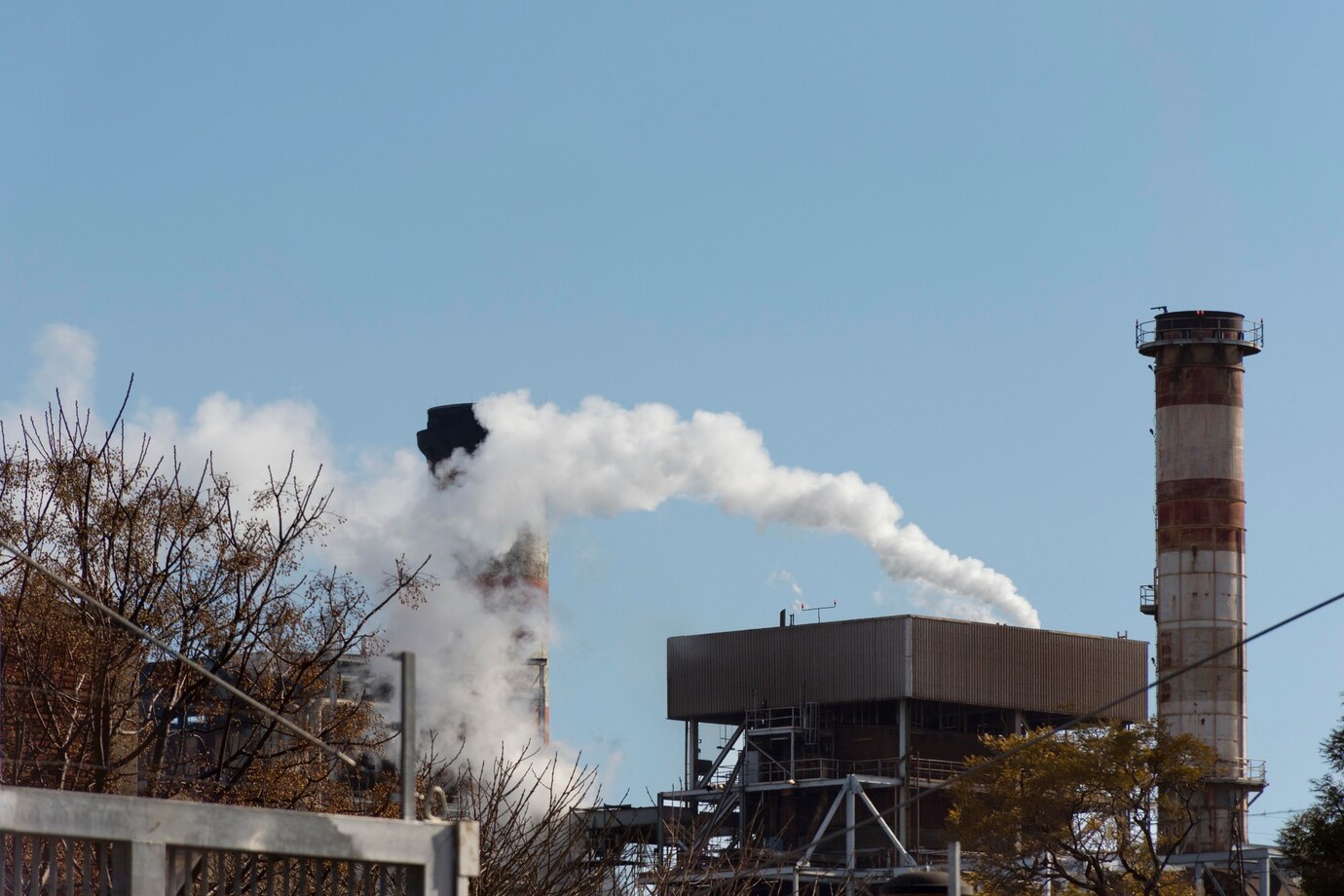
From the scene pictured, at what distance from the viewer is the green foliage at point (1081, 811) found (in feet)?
195

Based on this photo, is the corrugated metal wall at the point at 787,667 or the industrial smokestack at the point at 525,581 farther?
the industrial smokestack at the point at 525,581

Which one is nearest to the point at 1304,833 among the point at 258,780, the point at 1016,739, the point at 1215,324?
the point at 1016,739

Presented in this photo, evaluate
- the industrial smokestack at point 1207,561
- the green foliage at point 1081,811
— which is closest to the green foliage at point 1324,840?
the green foliage at point 1081,811

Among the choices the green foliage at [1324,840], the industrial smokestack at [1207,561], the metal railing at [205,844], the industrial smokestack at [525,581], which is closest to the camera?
the metal railing at [205,844]

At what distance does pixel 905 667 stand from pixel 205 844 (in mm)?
74214

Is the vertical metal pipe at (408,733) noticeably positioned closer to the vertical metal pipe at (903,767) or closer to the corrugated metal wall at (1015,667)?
the vertical metal pipe at (903,767)

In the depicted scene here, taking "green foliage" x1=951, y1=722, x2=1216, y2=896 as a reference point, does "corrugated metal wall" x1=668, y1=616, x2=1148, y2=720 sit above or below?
above

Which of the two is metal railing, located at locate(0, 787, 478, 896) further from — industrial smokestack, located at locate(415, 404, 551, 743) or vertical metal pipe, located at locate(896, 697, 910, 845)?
industrial smokestack, located at locate(415, 404, 551, 743)

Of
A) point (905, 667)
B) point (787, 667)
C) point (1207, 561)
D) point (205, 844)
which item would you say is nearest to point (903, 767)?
point (905, 667)

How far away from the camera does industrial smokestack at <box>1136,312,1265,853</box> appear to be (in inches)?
3088

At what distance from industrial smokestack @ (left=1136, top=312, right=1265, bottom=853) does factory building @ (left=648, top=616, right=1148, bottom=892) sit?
5.03 m

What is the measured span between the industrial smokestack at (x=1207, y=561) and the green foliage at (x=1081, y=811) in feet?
53.8

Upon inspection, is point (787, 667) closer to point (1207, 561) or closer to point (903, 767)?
point (903, 767)

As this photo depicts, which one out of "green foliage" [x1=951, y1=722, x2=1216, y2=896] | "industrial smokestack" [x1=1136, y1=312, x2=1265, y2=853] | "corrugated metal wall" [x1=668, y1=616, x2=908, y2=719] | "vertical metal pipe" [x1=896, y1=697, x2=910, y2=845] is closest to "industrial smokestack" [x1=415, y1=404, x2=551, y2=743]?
"corrugated metal wall" [x1=668, y1=616, x2=908, y2=719]
